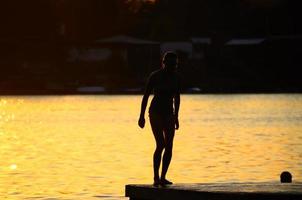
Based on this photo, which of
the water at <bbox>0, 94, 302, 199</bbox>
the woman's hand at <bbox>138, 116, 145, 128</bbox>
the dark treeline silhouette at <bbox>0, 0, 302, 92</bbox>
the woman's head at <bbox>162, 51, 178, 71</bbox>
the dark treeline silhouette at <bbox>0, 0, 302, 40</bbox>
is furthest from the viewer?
the dark treeline silhouette at <bbox>0, 0, 302, 40</bbox>

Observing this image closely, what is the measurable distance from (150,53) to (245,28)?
11357 millimetres

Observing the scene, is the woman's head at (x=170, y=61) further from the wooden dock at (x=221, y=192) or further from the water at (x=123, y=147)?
the water at (x=123, y=147)

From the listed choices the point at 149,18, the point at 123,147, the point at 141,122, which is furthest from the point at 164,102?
the point at 149,18

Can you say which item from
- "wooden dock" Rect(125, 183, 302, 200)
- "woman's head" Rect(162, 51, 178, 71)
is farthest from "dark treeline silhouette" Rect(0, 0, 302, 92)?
"woman's head" Rect(162, 51, 178, 71)

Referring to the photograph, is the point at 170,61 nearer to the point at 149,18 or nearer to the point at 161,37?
the point at 161,37

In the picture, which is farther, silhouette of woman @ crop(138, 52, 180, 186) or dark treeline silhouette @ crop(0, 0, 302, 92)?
dark treeline silhouette @ crop(0, 0, 302, 92)

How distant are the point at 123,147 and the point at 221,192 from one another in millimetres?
22894

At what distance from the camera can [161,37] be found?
360 feet

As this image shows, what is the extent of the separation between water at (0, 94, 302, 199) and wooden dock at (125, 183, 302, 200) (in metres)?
4.38

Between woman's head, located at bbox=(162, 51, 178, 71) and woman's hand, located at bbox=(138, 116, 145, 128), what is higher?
woman's head, located at bbox=(162, 51, 178, 71)

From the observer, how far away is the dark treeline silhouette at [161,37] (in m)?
99.1

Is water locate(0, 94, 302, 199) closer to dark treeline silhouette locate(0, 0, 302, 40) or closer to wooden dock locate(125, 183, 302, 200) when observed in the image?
wooden dock locate(125, 183, 302, 200)

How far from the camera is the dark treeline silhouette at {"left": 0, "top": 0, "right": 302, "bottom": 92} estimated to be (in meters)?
99.1

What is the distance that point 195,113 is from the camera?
7338 cm
